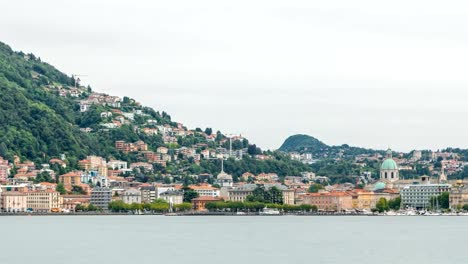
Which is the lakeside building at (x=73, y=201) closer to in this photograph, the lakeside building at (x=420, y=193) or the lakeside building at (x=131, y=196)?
the lakeside building at (x=131, y=196)

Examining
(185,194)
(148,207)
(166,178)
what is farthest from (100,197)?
(166,178)

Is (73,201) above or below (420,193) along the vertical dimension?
below

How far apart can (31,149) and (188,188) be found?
2040 cm

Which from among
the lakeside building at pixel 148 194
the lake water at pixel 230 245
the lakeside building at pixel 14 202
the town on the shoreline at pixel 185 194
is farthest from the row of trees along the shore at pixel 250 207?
the lake water at pixel 230 245

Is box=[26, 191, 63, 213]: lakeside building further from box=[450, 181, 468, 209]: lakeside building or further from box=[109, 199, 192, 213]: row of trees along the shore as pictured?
box=[450, 181, 468, 209]: lakeside building

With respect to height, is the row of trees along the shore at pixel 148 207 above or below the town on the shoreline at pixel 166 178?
below

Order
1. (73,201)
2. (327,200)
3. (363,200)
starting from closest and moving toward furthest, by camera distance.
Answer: (73,201) → (327,200) → (363,200)

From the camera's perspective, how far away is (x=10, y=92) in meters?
165

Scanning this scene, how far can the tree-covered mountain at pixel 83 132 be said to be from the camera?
512ft

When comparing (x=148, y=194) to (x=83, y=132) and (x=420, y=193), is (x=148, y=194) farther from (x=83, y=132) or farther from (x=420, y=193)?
(x=420, y=193)

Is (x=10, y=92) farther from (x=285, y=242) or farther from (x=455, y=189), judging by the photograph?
(x=285, y=242)

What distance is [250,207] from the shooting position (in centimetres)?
13550

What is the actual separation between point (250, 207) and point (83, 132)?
4017 cm

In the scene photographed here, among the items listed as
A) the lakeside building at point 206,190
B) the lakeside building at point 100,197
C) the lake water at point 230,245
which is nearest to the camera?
the lake water at point 230,245
